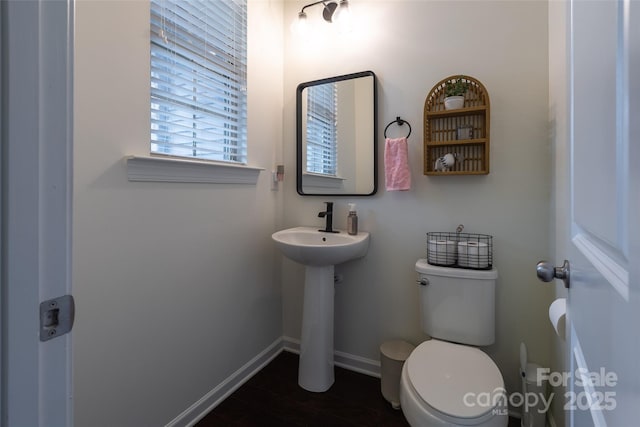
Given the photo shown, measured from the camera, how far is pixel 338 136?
1.99m

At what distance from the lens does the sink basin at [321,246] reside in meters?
1.58

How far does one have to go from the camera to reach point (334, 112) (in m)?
1.99

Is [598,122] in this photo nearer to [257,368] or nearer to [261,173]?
[261,173]

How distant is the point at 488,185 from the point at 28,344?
1757 millimetres

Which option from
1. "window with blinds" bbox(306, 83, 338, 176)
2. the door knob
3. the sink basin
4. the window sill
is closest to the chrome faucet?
the sink basin

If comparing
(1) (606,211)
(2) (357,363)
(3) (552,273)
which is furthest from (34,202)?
→ (2) (357,363)

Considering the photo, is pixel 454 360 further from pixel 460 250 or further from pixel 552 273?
pixel 552 273

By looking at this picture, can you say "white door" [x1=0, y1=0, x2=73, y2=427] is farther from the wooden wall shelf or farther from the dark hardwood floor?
the wooden wall shelf

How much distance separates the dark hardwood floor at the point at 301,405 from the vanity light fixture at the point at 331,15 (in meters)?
2.11

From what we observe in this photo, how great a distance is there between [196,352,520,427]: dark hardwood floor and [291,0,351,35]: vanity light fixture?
211 cm

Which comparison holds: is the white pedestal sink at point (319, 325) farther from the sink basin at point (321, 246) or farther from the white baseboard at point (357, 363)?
the white baseboard at point (357, 363)

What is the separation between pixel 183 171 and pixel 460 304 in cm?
145

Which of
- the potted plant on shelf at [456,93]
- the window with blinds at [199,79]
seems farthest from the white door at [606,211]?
the window with blinds at [199,79]

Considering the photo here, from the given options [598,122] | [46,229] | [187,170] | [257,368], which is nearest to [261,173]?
[187,170]
